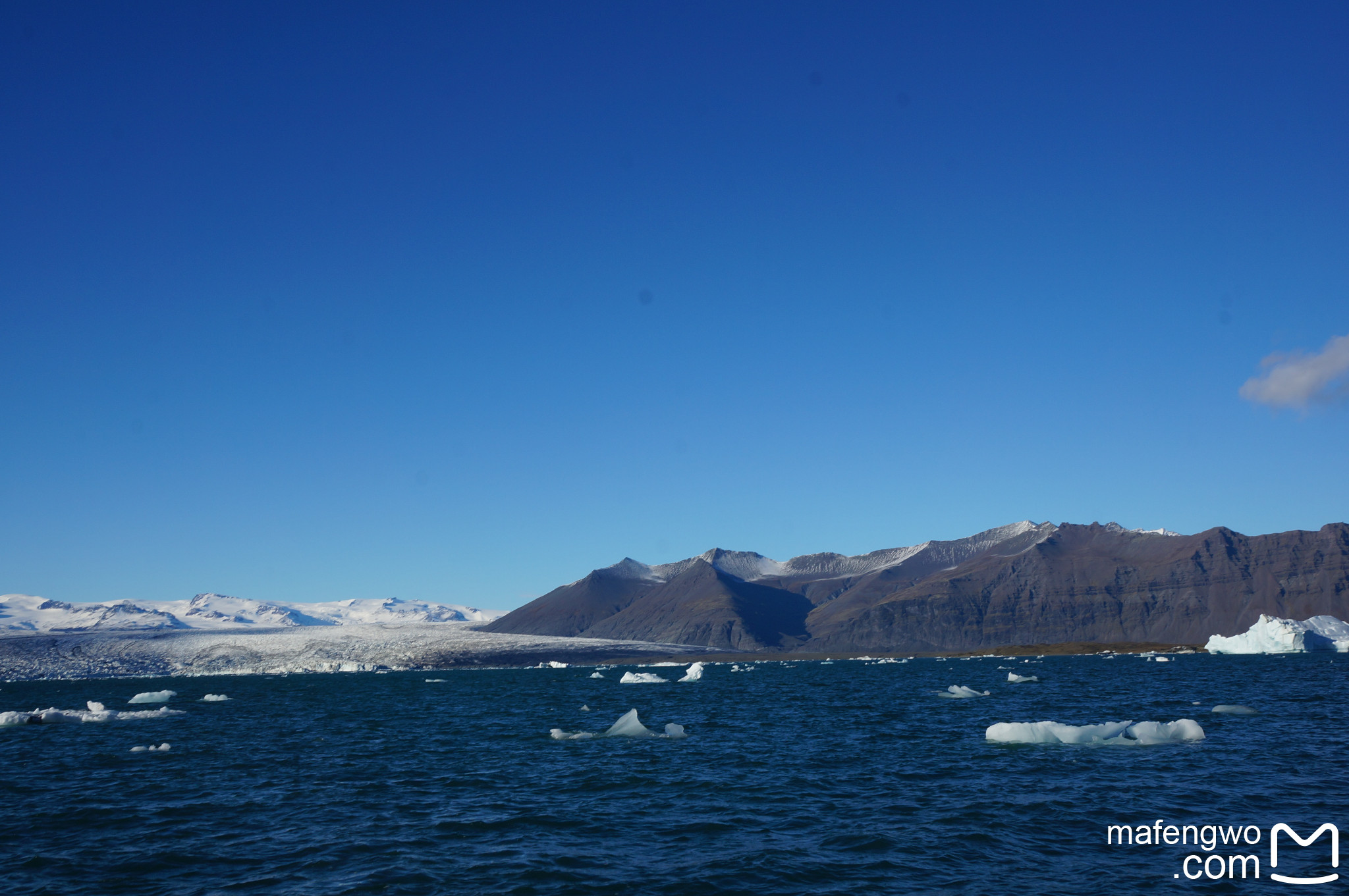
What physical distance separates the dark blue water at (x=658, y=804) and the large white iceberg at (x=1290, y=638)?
135 metres

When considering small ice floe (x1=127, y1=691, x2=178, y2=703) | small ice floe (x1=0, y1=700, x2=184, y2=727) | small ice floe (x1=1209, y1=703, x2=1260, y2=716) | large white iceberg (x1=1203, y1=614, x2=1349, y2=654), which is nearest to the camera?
small ice floe (x1=1209, y1=703, x2=1260, y2=716)

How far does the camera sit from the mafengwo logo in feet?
59.4

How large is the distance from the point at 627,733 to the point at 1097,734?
71.4ft

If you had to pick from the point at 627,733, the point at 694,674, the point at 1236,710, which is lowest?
the point at 694,674

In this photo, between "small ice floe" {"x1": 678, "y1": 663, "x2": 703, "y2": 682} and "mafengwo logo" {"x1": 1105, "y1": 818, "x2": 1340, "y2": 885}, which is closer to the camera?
"mafengwo logo" {"x1": 1105, "y1": 818, "x2": 1340, "y2": 885}

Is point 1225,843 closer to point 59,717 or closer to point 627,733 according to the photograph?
point 627,733

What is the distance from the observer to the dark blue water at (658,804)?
62.1 ft

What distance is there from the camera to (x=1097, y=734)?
3634 centimetres

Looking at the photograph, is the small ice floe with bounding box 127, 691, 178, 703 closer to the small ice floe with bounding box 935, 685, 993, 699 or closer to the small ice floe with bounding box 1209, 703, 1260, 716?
the small ice floe with bounding box 935, 685, 993, 699

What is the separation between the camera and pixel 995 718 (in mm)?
48250

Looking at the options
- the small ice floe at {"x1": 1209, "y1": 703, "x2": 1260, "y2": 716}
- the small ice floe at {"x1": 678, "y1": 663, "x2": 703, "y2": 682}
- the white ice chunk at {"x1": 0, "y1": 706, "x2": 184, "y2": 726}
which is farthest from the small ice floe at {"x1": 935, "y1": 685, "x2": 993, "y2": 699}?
the small ice floe at {"x1": 678, "y1": 663, "x2": 703, "y2": 682}

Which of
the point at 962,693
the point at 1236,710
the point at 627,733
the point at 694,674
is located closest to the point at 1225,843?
the point at 627,733

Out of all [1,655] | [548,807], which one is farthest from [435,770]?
[1,655]

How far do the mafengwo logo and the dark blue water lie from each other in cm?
32
